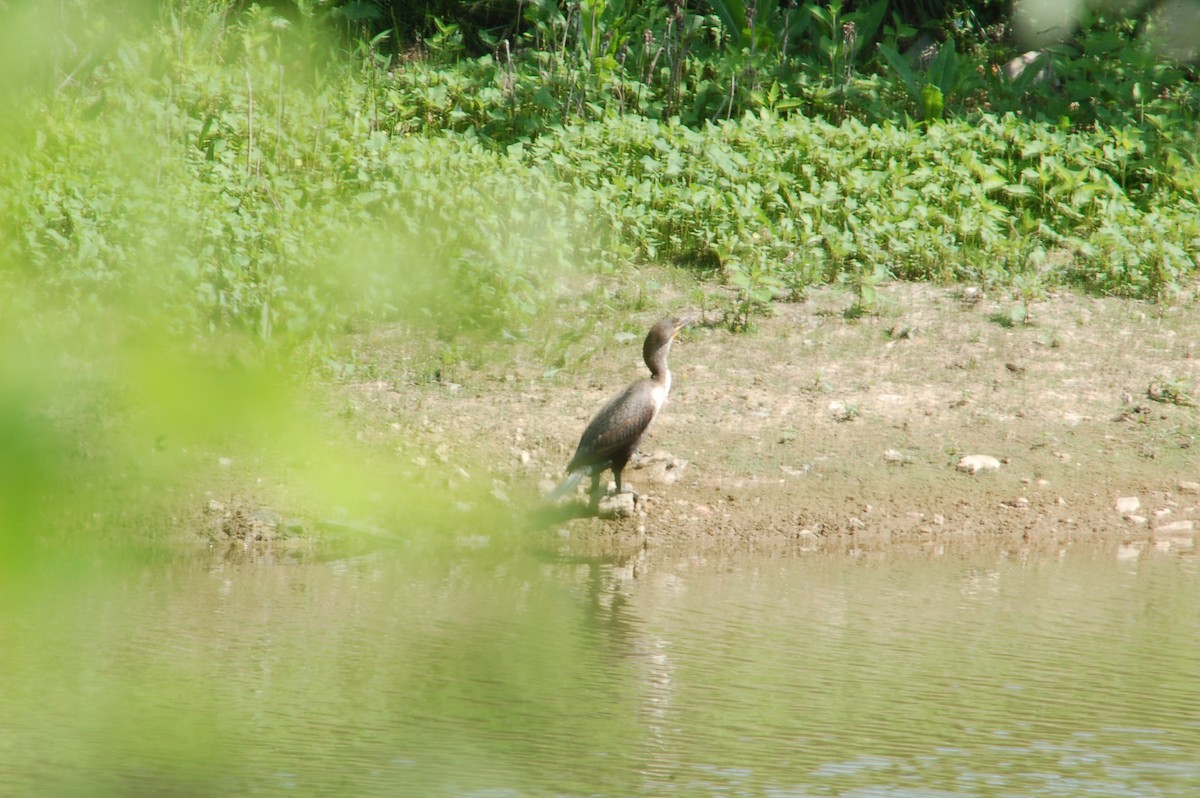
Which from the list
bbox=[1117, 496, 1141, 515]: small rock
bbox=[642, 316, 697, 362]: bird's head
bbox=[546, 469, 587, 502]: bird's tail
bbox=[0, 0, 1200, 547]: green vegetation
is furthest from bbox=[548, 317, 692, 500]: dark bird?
bbox=[1117, 496, 1141, 515]: small rock

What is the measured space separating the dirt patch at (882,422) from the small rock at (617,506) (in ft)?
0.17

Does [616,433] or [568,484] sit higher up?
[616,433]

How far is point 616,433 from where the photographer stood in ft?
20.6

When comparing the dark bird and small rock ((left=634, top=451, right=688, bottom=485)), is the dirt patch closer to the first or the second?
small rock ((left=634, top=451, right=688, bottom=485))

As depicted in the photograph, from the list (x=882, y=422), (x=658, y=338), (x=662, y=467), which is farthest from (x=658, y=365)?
(x=882, y=422)

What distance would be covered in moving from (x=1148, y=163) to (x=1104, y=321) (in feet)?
5.74

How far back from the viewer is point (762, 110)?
31.8 feet

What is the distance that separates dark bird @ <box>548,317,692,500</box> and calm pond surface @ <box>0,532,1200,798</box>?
498 millimetres

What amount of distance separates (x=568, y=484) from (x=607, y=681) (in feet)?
6.42

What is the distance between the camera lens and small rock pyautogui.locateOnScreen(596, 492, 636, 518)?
647cm

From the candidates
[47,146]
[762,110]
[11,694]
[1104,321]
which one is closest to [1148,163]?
[1104,321]

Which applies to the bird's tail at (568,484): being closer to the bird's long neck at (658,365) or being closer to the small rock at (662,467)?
the small rock at (662,467)

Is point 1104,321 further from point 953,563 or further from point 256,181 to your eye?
point 256,181

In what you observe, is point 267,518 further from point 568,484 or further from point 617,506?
point 617,506
